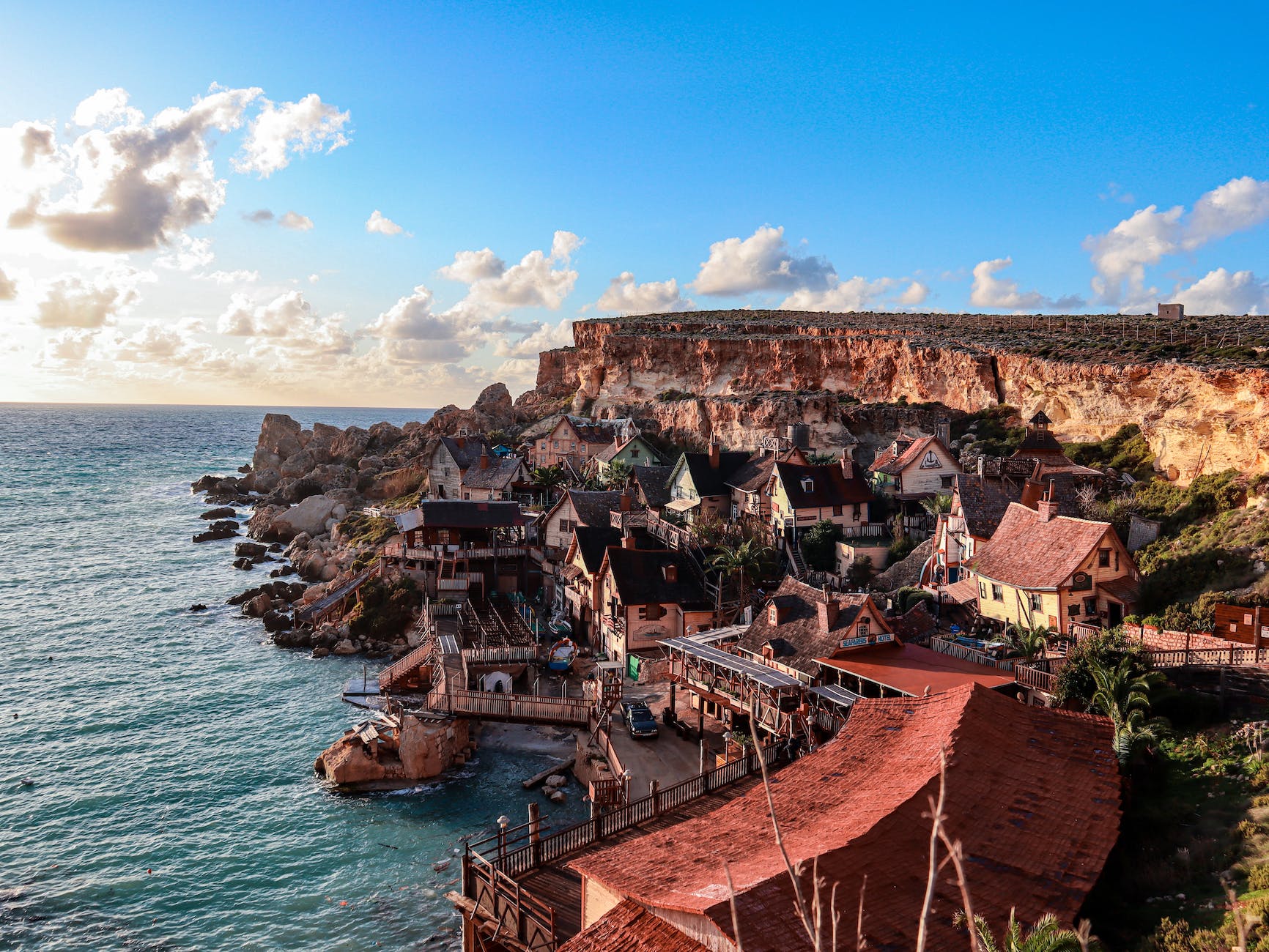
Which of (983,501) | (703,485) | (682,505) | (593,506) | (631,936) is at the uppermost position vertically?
(983,501)

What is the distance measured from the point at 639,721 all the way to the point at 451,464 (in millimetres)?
51482

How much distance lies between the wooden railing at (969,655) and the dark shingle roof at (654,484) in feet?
102

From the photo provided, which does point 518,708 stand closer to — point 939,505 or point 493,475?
point 939,505

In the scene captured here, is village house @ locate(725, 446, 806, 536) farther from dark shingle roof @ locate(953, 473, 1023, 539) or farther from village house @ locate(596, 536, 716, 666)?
dark shingle roof @ locate(953, 473, 1023, 539)

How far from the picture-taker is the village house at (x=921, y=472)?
5672cm

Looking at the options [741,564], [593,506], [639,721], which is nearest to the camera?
[639,721]

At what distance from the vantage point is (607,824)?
23.2 m

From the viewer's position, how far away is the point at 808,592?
3431 cm

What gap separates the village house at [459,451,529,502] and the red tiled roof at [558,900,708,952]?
5907 cm

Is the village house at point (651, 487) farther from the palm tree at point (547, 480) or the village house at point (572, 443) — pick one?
the village house at point (572, 443)

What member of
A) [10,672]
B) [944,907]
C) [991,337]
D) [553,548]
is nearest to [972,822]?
[944,907]

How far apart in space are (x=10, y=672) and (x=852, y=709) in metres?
45.0

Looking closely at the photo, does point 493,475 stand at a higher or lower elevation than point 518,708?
higher

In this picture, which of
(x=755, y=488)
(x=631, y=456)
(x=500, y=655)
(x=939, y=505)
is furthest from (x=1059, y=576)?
(x=631, y=456)
